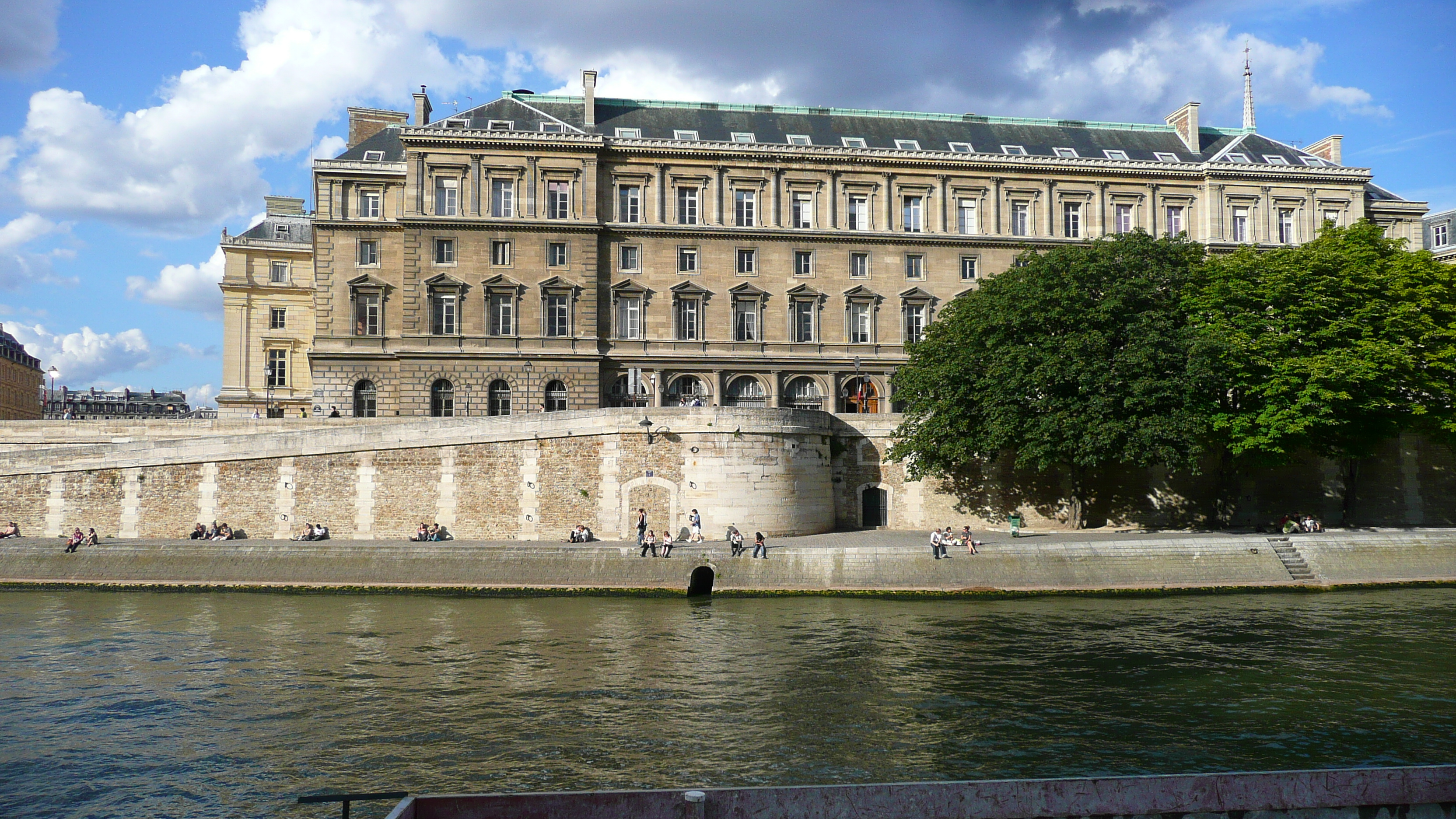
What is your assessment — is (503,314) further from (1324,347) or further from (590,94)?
(1324,347)

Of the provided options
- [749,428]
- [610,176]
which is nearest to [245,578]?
[749,428]

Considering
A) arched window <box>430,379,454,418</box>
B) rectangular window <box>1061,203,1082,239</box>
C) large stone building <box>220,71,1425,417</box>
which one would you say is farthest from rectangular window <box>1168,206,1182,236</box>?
arched window <box>430,379,454,418</box>

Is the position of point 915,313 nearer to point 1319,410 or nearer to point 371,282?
point 1319,410

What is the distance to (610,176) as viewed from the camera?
168 feet

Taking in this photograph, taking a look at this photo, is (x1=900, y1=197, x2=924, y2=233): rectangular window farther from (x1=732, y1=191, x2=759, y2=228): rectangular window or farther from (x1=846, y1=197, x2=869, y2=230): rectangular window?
(x1=732, y1=191, x2=759, y2=228): rectangular window

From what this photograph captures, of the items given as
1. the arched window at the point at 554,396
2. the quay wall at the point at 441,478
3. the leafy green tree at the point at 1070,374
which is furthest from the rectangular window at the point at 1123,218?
the arched window at the point at 554,396

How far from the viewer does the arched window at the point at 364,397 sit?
4866cm

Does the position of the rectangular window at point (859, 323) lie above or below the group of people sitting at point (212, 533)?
above

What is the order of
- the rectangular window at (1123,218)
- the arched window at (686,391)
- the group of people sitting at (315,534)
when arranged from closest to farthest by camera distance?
1. the group of people sitting at (315,534)
2. the arched window at (686,391)
3. the rectangular window at (1123,218)

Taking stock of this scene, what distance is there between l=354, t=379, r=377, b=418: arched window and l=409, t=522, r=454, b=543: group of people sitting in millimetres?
14612

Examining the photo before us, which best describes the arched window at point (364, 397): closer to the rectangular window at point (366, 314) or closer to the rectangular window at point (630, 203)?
the rectangular window at point (366, 314)

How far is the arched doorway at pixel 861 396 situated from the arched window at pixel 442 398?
20178 mm

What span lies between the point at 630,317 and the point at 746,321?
241 inches

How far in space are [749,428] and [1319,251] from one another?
75.5 ft
